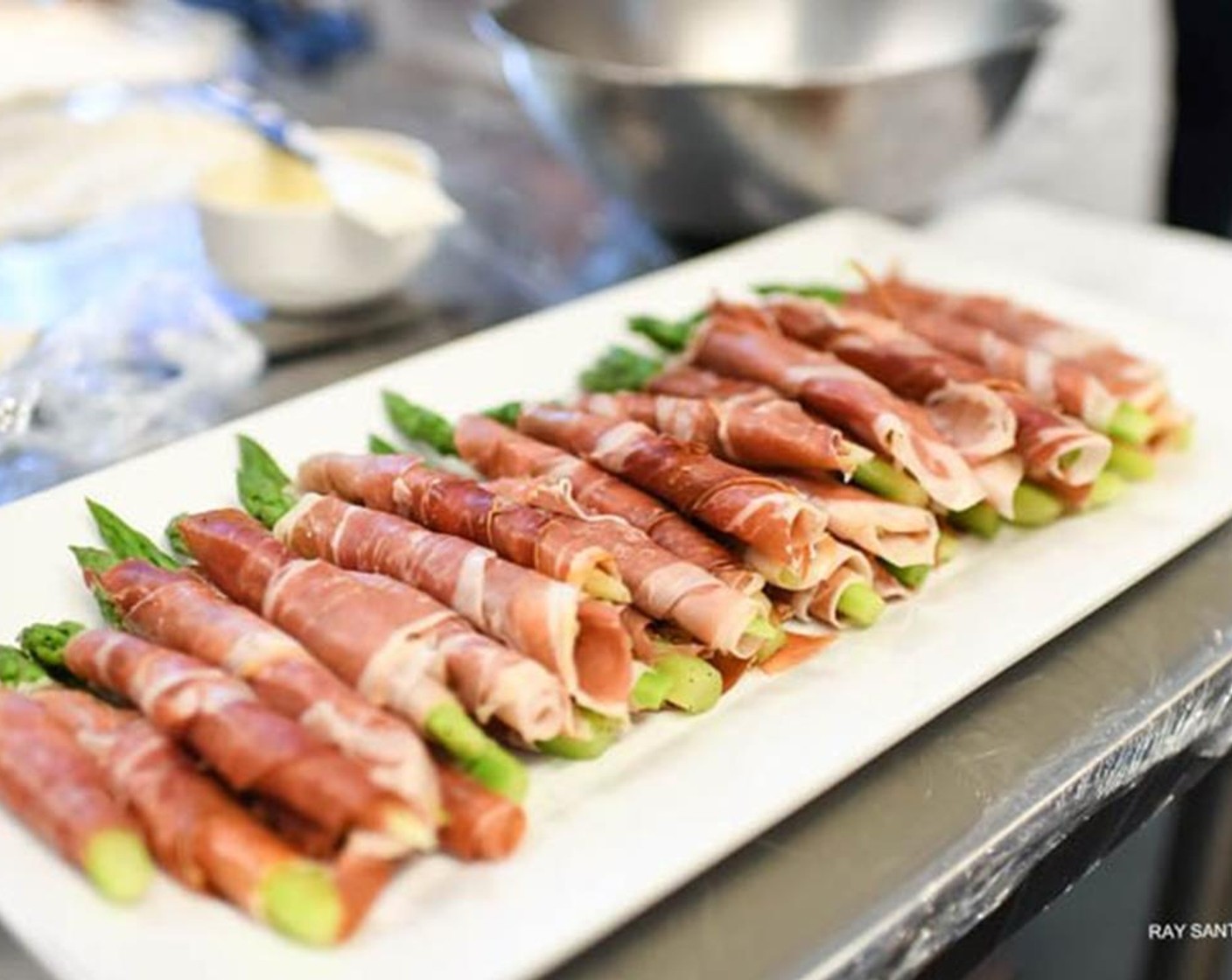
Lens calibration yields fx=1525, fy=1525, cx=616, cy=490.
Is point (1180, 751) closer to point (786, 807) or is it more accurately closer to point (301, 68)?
point (786, 807)

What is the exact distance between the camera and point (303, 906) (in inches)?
33.5

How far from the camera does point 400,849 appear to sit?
0.90m

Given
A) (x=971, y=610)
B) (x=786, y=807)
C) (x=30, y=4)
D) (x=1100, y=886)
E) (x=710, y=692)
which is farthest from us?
(x=30, y=4)

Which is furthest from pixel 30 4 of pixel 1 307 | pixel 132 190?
pixel 1 307

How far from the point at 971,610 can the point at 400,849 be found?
0.52 m

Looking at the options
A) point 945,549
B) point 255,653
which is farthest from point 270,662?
point 945,549

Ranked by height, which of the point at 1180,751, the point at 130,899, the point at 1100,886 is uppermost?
the point at 130,899

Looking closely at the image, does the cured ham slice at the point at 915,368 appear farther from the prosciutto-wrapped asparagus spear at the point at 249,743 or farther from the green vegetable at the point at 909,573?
the prosciutto-wrapped asparagus spear at the point at 249,743

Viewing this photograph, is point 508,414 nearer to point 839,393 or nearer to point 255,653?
point 839,393

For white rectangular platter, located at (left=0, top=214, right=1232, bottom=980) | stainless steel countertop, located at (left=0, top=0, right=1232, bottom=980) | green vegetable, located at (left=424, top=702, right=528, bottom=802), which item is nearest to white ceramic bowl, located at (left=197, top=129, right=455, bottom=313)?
stainless steel countertop, located at (left=0, top=0, right=1232, bottom=980)

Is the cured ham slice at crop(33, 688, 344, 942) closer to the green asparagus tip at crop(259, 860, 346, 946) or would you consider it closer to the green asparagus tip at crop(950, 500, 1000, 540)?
the green asparagus tip at crop(259, 860, 346, 946)

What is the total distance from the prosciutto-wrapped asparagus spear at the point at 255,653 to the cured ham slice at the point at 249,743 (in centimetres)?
1

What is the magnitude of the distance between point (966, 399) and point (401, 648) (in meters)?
0.61

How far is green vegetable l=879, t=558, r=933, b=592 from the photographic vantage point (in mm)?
1228
